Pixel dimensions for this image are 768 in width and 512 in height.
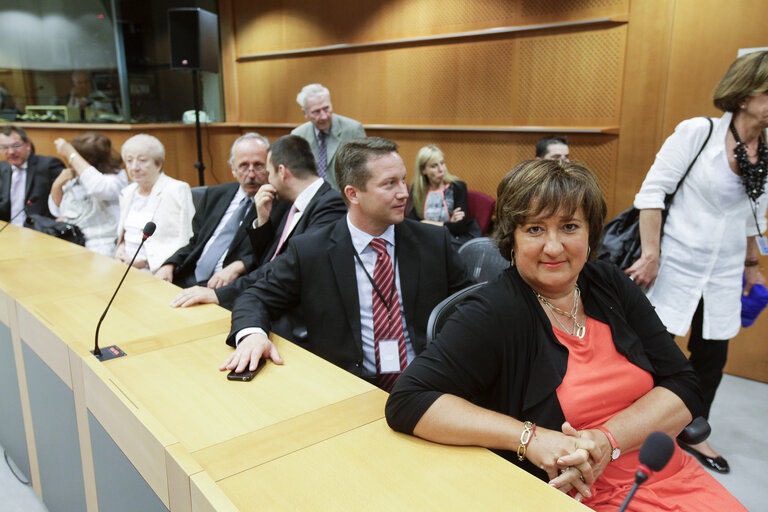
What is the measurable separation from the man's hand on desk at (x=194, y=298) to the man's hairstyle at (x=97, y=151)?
2.43 metres

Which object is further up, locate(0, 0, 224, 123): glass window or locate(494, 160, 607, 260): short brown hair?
locate(0, 0, 224, 123): glass window

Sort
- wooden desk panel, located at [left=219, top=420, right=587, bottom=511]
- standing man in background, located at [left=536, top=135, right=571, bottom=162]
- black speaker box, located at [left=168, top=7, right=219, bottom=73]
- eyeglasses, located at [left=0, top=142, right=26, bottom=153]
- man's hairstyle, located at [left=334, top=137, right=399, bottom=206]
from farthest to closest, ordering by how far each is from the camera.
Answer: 1. black speaker box, located at [left=168, top=7, right=219, bottom=73]
2. eyeglasses, located at [left=0, top=142, right=26, bottom=153]
3. standing man in background, located at [left=536, top=135, right=571, bottom=162]
4. man's hairstyle, located at [left=334, top=137, right=399, bottom=206]
5. wooden desk panel, located at [left=219, top=420, right=587, bottom=511]

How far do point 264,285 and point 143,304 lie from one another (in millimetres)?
585

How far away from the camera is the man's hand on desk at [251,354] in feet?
5.22

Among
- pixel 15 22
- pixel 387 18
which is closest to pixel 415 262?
pixel 387 18

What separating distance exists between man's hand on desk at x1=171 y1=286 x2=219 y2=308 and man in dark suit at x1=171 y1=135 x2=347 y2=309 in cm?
24

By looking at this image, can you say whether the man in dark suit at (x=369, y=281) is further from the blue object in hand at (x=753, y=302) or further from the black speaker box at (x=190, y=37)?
the black speaker box at (x=190, y=37)

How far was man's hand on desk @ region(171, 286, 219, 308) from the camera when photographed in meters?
2.20

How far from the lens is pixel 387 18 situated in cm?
517

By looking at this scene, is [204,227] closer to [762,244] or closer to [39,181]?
[39,181]

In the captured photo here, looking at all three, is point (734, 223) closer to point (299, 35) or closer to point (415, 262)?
point (415, 262)

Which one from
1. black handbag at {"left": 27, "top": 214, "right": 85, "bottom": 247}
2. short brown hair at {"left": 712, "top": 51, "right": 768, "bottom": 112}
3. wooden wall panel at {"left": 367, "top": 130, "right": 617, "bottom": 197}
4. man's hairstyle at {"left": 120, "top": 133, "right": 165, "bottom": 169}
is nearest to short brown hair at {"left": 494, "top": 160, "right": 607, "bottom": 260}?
short brown hair at {"left": 712, "top": 51, "right": 768, "bottom": 112}

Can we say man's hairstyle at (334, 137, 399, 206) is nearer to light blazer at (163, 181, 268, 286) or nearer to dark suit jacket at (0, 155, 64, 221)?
light blazer at (163, 181, 268, 286)

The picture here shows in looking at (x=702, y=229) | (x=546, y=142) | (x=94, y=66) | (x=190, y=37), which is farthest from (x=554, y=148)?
(x=94, y=66)
